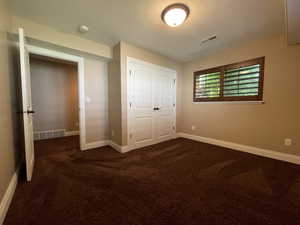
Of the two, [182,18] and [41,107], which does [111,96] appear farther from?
[41,107]

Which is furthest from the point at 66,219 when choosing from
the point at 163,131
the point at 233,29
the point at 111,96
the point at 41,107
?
the point at 41,107

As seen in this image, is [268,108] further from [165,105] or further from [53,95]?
[53,95]

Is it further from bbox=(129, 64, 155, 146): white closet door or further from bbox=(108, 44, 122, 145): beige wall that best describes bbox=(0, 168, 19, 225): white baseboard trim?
bbox=(129, 64, 155, 146): white closet door

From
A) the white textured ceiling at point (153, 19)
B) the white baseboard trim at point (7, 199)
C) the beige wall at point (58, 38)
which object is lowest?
the white baseboard trim at point (7, 199)

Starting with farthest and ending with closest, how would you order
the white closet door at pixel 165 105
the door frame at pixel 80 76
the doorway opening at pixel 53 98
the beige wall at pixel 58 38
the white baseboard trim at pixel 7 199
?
1. the doorway opening at pixel 53 98
2. the white closet door at pixel 165 105
3. the door frame at pixel 80 76
4. the beige wall at pixel 58 38
5. the white baseboard trim at pixel 7 199

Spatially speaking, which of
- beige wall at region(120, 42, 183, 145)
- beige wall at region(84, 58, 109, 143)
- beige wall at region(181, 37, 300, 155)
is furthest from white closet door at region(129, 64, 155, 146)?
beige wall at region(181, 37, 300, 155)

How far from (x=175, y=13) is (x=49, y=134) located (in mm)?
4313

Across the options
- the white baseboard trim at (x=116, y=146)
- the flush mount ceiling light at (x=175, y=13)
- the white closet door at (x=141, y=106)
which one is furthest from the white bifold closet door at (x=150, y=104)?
the flush mount ceiling light at (x=175, y=13)

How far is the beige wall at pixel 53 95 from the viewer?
11.4ft

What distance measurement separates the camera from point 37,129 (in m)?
3.50

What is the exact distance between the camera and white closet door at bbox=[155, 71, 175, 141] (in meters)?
3.23

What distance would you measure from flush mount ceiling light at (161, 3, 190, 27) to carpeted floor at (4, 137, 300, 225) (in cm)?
221

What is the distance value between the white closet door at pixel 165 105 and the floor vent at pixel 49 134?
2.95 metres

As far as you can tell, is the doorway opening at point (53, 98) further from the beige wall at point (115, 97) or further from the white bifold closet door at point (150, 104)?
the white bifold closet door at point (150, 104)
